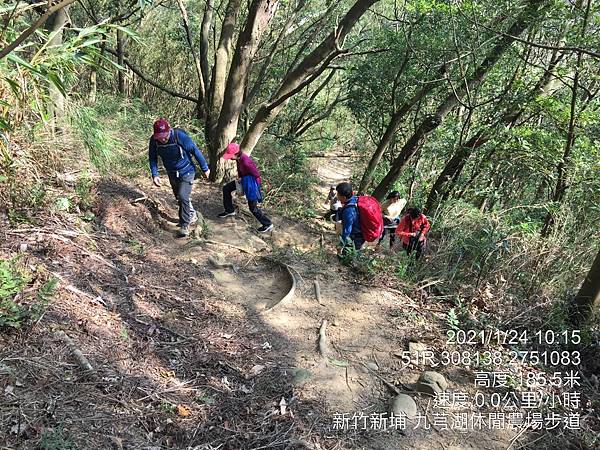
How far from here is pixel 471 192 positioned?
31.1 ft

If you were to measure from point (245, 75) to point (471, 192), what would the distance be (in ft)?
17.7

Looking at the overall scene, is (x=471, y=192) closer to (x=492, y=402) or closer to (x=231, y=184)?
(x=231, y=184)

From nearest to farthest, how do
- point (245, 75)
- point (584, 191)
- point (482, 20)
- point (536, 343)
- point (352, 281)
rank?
1. point (536, 343)
2. point (352, 281)
3. point (584, 191)
4. point (482, 20)
5. point (245, 75)

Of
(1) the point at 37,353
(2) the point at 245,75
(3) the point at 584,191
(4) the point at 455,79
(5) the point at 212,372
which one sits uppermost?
(4) the point at 455,79

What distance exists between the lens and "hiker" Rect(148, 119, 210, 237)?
20.1 feet

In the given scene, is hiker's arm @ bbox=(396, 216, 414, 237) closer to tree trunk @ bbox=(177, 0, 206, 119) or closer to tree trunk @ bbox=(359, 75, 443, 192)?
tree trunk @ bbox=(359, 75, 443, 192)

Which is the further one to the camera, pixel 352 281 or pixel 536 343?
pixel 352 281

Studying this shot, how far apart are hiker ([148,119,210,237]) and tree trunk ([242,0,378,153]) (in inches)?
97.9

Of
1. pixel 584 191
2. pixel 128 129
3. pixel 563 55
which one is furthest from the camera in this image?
pixel 128 129

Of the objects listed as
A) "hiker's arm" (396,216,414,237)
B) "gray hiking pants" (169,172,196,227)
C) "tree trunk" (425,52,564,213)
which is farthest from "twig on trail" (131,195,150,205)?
"tree trunk" (425,52,564,213)

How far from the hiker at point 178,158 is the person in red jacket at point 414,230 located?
322 cm

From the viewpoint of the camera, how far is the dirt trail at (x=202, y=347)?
284 cm

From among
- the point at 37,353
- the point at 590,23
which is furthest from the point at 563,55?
the point at 37,353

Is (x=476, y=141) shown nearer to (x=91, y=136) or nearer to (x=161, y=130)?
(x=161, y=130)
